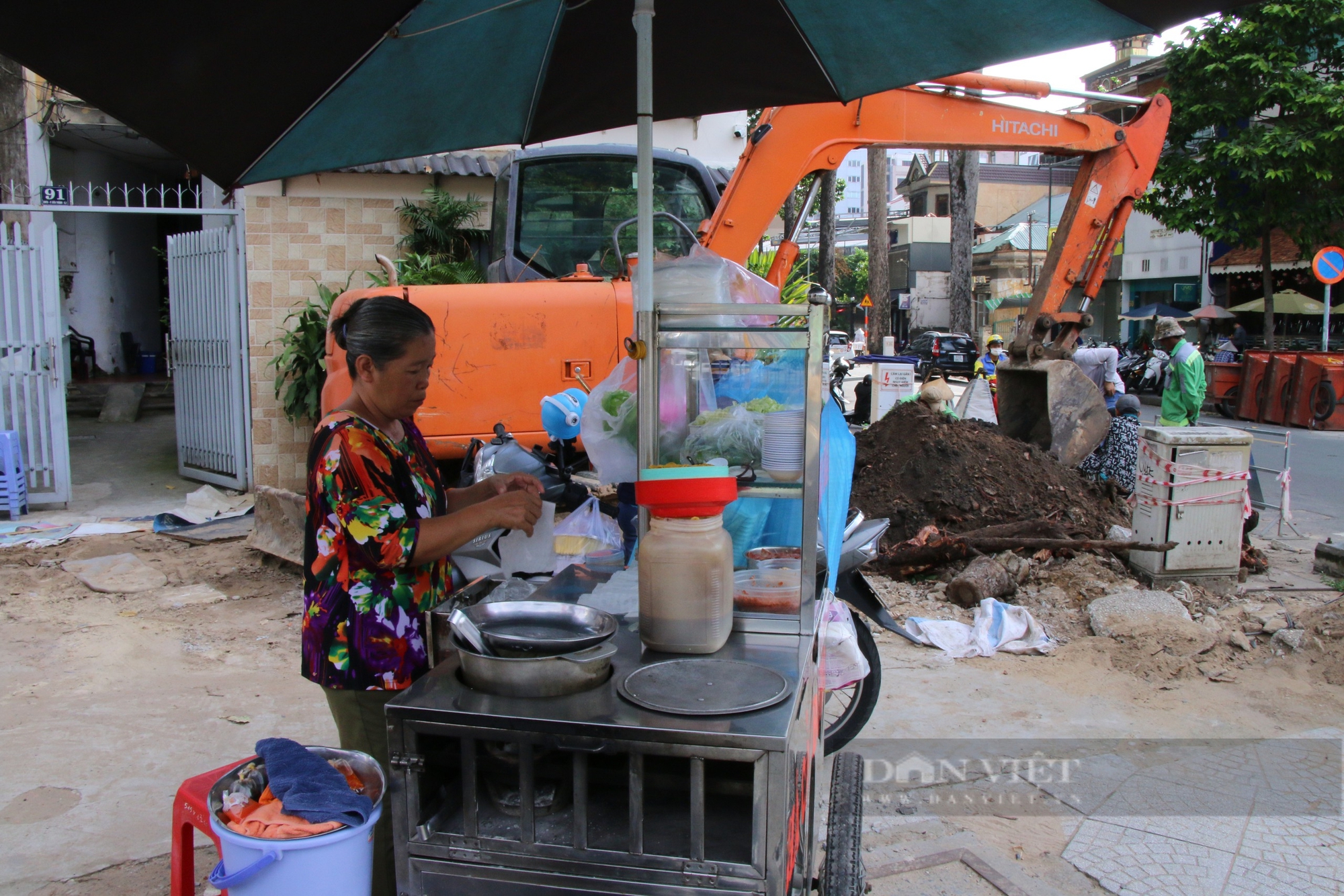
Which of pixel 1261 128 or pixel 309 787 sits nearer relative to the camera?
pixel 309 787

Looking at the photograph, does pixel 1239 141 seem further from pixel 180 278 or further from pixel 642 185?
pixel 642 185

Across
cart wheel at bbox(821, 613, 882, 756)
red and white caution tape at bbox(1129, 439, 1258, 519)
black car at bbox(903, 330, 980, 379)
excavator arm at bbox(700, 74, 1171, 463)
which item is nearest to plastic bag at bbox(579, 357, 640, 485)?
cart wheel at bbox(821, 613, 882, 756)

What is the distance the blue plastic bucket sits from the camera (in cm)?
162

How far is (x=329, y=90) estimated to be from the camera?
2832 millimetres

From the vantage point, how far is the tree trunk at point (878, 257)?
21.8 meters

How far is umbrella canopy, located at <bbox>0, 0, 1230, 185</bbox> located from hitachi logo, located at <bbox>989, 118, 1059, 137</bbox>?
216 inches

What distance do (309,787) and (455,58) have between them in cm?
213

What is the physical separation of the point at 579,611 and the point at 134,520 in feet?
25.0

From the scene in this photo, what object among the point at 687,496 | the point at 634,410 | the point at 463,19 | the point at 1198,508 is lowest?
the point at 1198,508

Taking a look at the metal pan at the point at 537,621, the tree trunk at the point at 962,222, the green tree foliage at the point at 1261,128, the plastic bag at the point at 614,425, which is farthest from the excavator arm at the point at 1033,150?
the green tree foliage at the point at 1261,128

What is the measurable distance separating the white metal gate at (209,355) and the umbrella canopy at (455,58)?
672 cm

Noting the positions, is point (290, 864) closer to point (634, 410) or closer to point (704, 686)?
point (704, 686)

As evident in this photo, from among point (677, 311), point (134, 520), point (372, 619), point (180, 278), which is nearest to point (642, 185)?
point (677, 311)

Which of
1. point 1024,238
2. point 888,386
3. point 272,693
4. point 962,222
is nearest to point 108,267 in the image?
point 888,386
